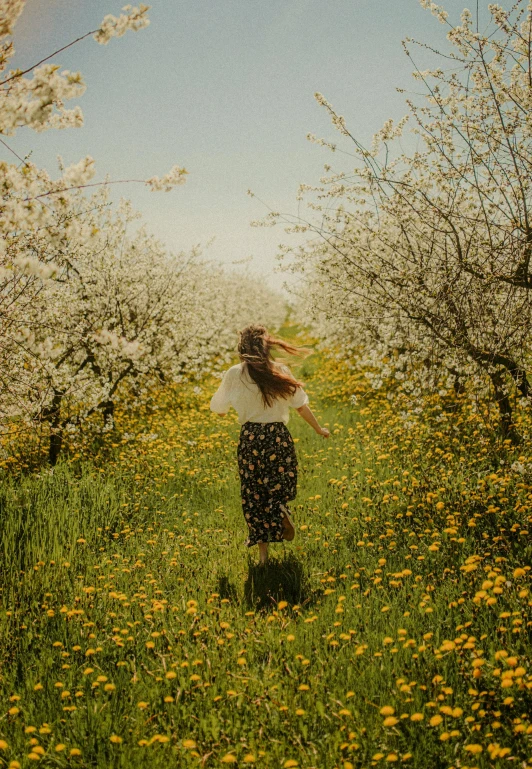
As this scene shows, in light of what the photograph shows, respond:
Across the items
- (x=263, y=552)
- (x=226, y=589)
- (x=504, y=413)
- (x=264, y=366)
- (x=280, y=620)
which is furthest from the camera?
(x=504, y=413)

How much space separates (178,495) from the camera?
6.28 meters

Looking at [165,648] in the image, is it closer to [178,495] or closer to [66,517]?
[66,517]

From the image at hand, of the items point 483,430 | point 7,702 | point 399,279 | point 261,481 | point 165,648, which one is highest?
point 399,279

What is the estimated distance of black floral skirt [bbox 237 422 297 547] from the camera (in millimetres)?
4762

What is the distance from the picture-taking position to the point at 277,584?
4.24 metres

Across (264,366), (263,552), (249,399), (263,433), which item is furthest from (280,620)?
(264,366)

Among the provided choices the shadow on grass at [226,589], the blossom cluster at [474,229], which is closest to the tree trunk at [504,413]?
the blossom cluster at [474,229]

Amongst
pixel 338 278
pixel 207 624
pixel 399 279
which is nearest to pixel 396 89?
pixel 399 279

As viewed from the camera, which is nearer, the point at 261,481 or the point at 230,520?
the point at 261,481

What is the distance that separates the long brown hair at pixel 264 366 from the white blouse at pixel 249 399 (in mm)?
58

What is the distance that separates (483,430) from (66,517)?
4.38 meters

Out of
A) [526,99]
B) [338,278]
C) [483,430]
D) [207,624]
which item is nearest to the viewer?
[207,624]

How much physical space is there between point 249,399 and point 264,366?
1.10 ft

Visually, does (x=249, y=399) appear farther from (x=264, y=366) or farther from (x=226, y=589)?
(x=226, y=589)
